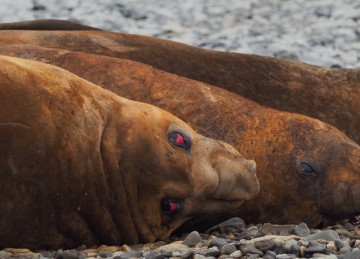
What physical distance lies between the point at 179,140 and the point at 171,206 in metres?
0.37

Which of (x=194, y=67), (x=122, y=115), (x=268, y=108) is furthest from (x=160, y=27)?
(x=122, y=115)

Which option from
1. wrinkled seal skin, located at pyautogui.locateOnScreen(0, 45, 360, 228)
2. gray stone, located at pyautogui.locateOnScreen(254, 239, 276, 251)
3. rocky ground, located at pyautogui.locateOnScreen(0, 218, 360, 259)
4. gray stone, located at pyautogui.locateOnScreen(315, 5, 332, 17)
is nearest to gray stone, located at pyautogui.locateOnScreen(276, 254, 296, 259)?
rocky ground, located at pyautogui.locateOnScreen(0, 218, 360, 259)

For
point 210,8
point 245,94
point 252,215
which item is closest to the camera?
point 252,215

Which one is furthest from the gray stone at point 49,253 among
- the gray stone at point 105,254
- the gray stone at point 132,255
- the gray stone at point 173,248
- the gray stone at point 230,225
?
the gray stone at point 230,225

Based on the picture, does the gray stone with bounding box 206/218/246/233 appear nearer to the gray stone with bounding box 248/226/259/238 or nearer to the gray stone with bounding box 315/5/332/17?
the gray stone with bounding box 248/226/259/238

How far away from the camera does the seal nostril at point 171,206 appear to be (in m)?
5.98

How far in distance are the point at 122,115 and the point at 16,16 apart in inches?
254

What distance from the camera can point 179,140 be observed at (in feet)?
19.7

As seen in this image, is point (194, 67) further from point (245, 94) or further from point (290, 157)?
point (290, 157)

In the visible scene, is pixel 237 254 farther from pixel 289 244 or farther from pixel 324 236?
pixel 324 236

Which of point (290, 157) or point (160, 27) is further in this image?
point (160, 27)

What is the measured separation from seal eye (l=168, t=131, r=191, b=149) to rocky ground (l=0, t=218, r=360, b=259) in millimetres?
519

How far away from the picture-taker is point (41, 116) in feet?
18.2

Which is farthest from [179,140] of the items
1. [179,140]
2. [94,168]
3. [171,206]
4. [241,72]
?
[241,72]
